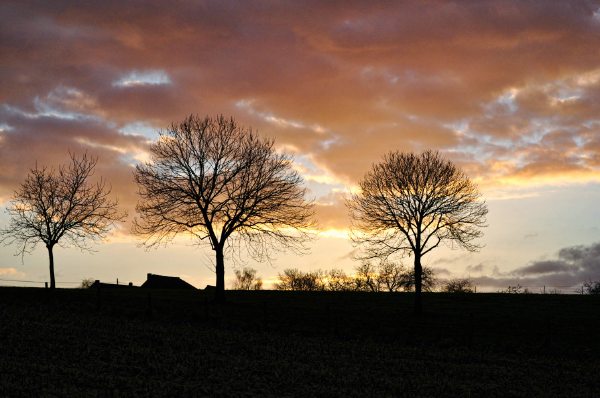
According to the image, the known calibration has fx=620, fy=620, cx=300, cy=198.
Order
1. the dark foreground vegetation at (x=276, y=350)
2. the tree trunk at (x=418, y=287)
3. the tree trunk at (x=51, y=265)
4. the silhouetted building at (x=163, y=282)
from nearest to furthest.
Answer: the dark foreground vegetation at (x=276, y=350), the tree trunk at (x=418, y=287), the tree trunk at (x=51, y=265), the silhouetted building at (x=163, y=282)

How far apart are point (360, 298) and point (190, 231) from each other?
21.3m

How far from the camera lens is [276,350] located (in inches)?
1132

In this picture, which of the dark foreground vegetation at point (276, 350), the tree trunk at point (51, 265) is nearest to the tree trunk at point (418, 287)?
the dark foreground vegetation at point (276, 350)

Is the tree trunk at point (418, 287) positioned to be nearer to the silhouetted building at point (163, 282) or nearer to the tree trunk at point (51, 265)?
the tree trunk at point (51, 265)

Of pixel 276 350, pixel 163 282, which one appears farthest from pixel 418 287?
pixel 163 282

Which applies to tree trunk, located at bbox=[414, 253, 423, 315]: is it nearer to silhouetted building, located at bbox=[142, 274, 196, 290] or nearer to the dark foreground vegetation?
the dark foreground vegetation

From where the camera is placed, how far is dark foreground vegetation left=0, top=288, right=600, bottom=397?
65.7 feet

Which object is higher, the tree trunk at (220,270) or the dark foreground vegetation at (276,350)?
the tree trunk at (220,270)

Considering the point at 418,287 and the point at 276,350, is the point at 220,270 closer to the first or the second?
the point at 418,287

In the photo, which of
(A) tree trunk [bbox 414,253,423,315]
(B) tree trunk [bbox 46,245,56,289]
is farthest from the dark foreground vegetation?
(B) tree trunk [bbox 46,245,56,289]

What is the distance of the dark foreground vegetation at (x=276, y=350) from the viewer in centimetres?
2002

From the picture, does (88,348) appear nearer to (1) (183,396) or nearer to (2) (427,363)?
(1) (183,396)

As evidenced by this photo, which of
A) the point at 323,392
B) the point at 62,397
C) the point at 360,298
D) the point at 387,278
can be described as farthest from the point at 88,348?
the point at 387,278

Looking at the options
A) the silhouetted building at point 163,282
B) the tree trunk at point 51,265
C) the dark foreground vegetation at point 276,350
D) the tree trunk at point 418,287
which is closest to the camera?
the dark foreground vegetation at point 276,350
